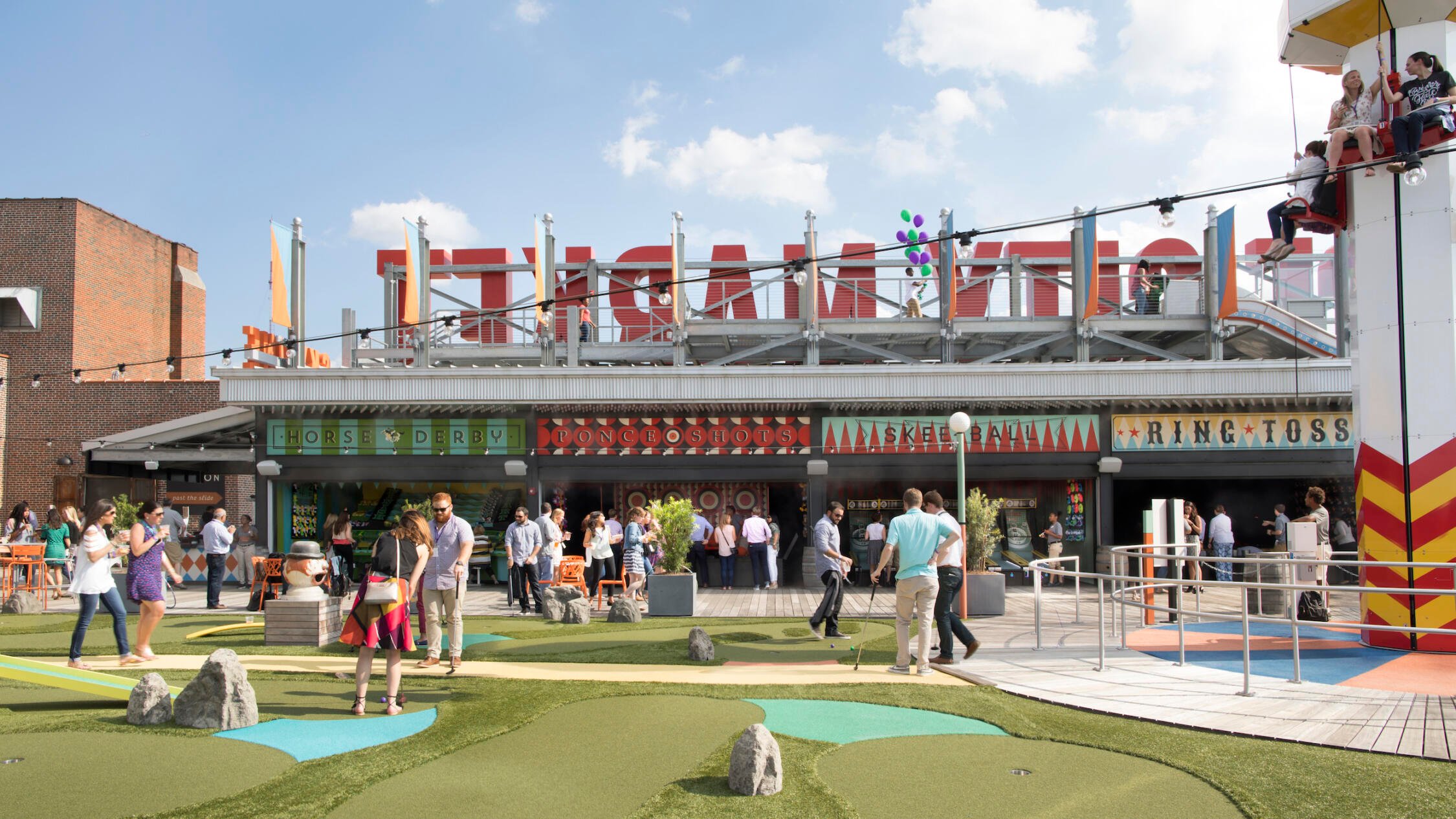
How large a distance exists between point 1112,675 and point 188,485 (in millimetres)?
25458

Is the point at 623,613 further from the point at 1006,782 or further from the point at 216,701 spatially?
the point at 1006,782

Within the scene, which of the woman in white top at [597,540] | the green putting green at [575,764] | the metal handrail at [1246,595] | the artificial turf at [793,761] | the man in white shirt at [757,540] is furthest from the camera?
the man in white shirt at [757,540]

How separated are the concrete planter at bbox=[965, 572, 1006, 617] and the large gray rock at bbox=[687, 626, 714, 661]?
500cm

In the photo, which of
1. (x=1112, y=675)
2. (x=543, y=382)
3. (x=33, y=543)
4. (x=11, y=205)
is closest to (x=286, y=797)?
(x=1112, y=675)

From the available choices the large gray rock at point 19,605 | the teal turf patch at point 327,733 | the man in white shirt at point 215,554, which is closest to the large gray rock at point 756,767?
the teal turf patch at point 327,733

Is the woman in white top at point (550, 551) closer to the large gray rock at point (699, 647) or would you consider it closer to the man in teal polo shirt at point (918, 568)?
the large gray rock at point (699, 647)

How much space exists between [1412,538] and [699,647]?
7.31 m

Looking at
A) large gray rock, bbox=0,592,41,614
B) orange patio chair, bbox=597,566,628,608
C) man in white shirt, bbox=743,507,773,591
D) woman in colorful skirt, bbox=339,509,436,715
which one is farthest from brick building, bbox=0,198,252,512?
woman in colorful skirt, bbox=339,509,436,715

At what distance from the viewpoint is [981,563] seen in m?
14.3

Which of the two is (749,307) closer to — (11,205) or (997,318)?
(997,318)

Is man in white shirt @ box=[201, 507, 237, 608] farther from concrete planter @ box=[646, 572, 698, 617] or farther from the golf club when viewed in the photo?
the golf club

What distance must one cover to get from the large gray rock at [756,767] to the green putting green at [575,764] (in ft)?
1.53

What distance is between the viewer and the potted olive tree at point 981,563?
13438 mm

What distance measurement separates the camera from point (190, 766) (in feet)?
19.0
